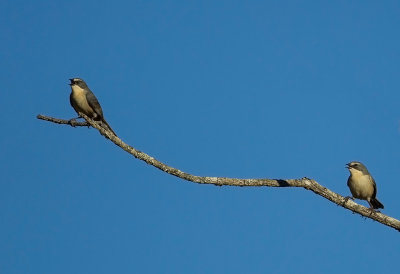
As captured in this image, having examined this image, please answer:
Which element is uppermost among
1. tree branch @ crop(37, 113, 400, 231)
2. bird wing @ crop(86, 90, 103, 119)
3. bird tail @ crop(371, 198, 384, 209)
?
bird wing @ crop(86, 90, 103, 119)

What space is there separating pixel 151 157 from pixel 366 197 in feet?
24.4

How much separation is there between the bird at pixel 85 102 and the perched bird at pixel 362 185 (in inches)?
233

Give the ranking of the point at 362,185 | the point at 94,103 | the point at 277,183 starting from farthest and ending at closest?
the point at 94,103 → the point at 362,185 → the point at 277,183

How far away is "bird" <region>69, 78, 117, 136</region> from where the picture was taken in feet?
46.9

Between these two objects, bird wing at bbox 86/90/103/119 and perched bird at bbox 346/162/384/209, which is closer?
perched bird at bbox 346/162/384/209

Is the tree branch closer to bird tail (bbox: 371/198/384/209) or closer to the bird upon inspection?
the bird

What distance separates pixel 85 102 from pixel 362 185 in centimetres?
658

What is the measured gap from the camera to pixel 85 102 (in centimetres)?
1441

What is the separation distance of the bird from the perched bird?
19.4 feet

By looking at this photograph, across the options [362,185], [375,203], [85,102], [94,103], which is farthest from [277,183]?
[85,102]

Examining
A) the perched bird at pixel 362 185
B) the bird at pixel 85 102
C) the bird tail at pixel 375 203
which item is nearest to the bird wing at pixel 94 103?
the bird at pixel 85 102

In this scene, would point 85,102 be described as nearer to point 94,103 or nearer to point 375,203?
point 94,103

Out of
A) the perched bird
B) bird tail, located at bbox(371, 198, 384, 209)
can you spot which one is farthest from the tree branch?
bird tail, located at bbox(371, 198, 384, 209)

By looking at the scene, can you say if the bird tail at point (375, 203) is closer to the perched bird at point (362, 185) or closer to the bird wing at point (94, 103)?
the perched bird at point (362, 185)
